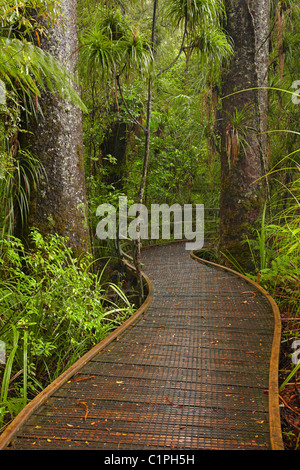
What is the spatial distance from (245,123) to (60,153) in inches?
102

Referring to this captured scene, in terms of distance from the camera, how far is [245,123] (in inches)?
204

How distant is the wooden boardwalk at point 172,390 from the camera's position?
5.94ft

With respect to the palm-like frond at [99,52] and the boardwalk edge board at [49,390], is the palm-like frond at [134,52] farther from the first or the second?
the boardwalk edge board at [49,390]

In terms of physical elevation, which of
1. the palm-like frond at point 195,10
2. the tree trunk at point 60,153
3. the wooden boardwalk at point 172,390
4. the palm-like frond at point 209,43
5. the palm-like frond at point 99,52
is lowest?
the wooden boardwalk at point 172,390

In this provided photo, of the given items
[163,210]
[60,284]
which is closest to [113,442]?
[60,284]

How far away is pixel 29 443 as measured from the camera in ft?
5.82

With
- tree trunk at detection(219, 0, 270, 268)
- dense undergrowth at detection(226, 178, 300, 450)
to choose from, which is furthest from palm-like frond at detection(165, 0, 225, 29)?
dense undergrowth at detection(226, 178, 300, 450)

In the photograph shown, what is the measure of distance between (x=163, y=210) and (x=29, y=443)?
7.53 m

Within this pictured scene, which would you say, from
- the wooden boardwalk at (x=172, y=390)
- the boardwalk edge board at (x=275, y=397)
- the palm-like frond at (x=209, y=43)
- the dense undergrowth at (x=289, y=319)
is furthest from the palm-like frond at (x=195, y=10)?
the boardwalk edge board at (x=275, y=397)

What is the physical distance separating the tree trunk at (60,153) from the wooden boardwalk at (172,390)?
44.4 inches

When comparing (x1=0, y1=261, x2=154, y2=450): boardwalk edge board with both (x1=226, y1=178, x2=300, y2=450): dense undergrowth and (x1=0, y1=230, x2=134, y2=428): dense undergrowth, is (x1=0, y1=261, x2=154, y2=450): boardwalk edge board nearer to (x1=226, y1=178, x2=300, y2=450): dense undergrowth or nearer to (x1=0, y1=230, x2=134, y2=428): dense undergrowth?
(x1=0, y1=230, x2=134, y2=428): dense undergrowth

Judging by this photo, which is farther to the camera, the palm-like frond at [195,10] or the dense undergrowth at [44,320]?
the palm-like frond at [195,10]

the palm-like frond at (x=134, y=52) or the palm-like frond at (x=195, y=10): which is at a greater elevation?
the palm-like frond at (x=195, y=10)

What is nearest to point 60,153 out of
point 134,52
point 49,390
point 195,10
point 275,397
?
point 134,52
